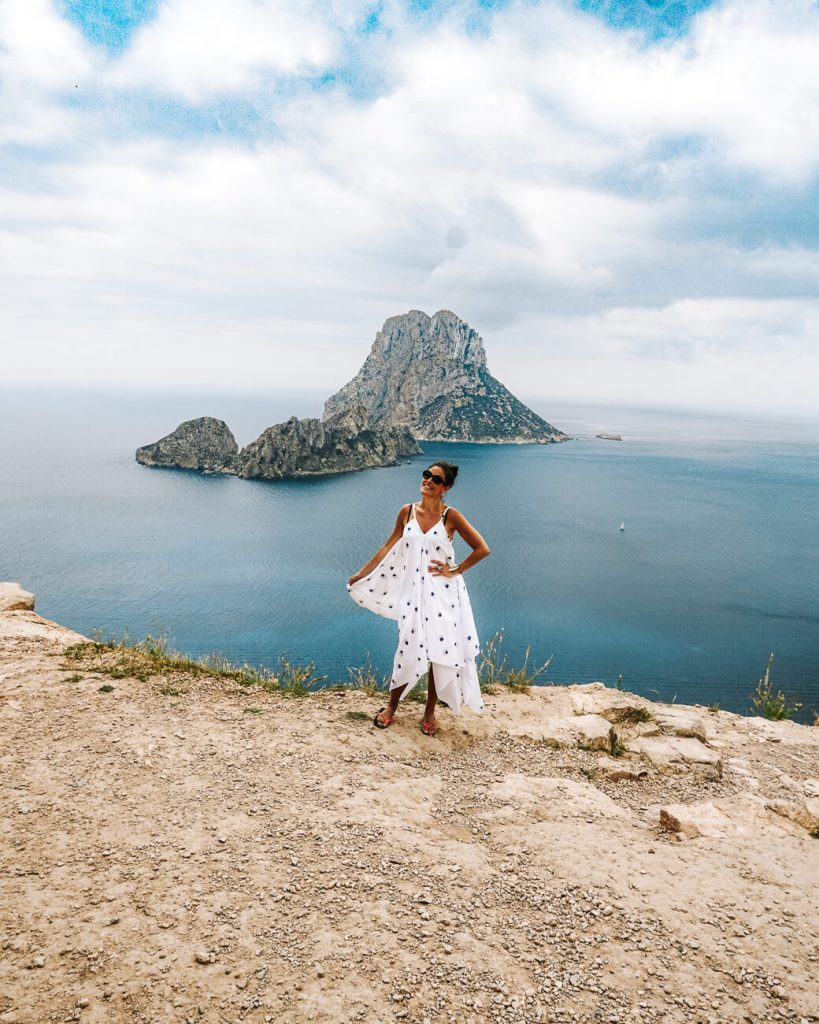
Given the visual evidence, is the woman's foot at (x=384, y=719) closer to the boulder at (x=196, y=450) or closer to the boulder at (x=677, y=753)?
the boulder at (x=677, y=753)

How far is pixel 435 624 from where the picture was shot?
595 cm

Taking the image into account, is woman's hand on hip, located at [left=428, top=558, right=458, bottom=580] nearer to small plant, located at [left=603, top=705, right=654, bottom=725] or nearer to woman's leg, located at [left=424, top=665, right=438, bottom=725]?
woman's leg, located at [left=424, top=665, right=438, bottom=725]

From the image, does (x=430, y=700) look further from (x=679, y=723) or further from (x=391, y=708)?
(x=679, y=723)

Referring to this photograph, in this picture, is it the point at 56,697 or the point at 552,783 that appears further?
the point at 56,697

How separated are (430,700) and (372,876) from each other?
8.38 feet

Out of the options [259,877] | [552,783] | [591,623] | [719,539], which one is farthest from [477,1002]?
[719,539]

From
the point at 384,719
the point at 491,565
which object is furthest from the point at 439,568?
the point at 491,565

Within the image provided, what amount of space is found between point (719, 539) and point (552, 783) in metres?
64.2

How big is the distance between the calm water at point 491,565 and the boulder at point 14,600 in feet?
61.7

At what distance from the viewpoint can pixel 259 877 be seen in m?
3.71

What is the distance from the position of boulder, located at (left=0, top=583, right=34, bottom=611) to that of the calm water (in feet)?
61.7

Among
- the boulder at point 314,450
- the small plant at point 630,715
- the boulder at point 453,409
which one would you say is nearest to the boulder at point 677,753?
the small plant at point 630,715

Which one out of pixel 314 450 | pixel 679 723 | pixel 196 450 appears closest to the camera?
pixel 679 723

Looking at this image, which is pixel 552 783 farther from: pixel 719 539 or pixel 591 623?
pixel 719 539
